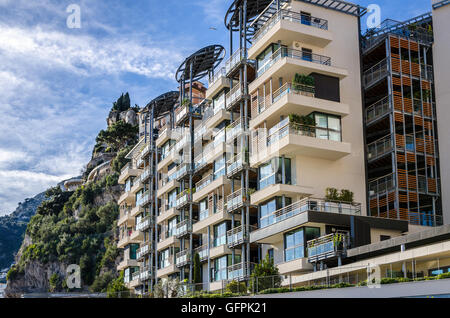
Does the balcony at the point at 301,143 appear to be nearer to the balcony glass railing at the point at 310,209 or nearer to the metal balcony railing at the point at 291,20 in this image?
the balcony glass railing at the point at 310,209

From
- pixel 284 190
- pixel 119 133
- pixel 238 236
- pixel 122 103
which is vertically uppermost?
pixel 122 103

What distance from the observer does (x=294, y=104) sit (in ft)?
171

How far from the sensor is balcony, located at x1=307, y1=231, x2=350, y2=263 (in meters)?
44.8

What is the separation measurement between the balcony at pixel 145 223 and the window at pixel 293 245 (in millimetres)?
33771

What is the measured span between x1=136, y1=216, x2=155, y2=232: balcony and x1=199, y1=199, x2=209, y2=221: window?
15.1 metres

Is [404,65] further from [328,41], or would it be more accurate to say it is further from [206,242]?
[206,242]

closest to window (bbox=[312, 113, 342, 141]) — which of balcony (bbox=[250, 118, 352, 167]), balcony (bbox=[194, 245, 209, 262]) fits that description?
balcony (bbox=[250, 118, 352, 167])

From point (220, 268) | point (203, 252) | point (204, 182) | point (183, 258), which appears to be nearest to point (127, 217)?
point (183, 258)

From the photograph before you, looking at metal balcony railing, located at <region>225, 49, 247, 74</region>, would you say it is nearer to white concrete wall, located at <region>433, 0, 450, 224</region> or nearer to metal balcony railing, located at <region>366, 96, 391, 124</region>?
metal balcony railing, located at <region>366, 96, 391, 124</region>

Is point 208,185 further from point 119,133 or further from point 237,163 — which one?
point 119,133

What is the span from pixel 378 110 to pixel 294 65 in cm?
912

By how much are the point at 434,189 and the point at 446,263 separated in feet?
83.7

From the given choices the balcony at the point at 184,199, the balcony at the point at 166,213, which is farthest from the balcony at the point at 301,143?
the balcony at the point at 166,213
